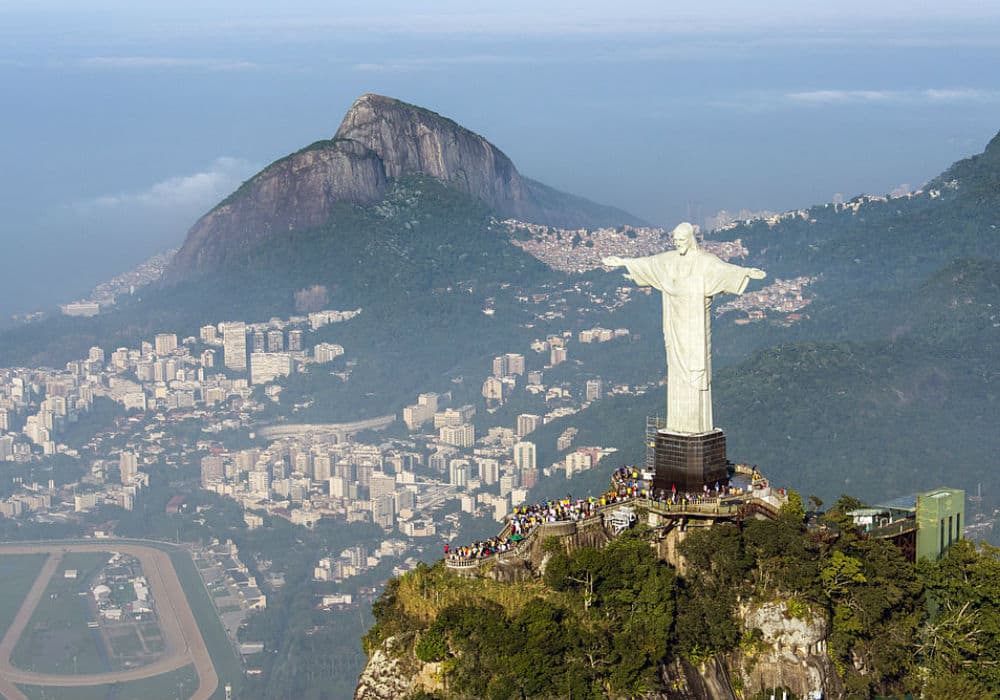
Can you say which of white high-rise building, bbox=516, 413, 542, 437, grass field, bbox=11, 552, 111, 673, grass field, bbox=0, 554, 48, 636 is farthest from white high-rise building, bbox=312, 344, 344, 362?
grass field, bbox=11, 552, 111, 673

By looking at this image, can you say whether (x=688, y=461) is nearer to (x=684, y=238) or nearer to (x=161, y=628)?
(x=684, y=238)

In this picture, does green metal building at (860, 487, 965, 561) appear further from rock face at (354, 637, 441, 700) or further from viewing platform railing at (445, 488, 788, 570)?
rock face at (354, 637, 441, 700)

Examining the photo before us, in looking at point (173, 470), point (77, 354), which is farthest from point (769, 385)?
point (77, 354)

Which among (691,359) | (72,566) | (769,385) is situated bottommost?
(72,566)

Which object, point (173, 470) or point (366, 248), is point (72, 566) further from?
point (366, 248)

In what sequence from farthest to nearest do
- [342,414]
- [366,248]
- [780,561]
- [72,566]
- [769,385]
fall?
1. [366,248]
2. [342,414]
3. [72,566]
4. [769,385]
5. [780,561]

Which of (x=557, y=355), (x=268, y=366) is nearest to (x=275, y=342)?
(x=268, y=366)
